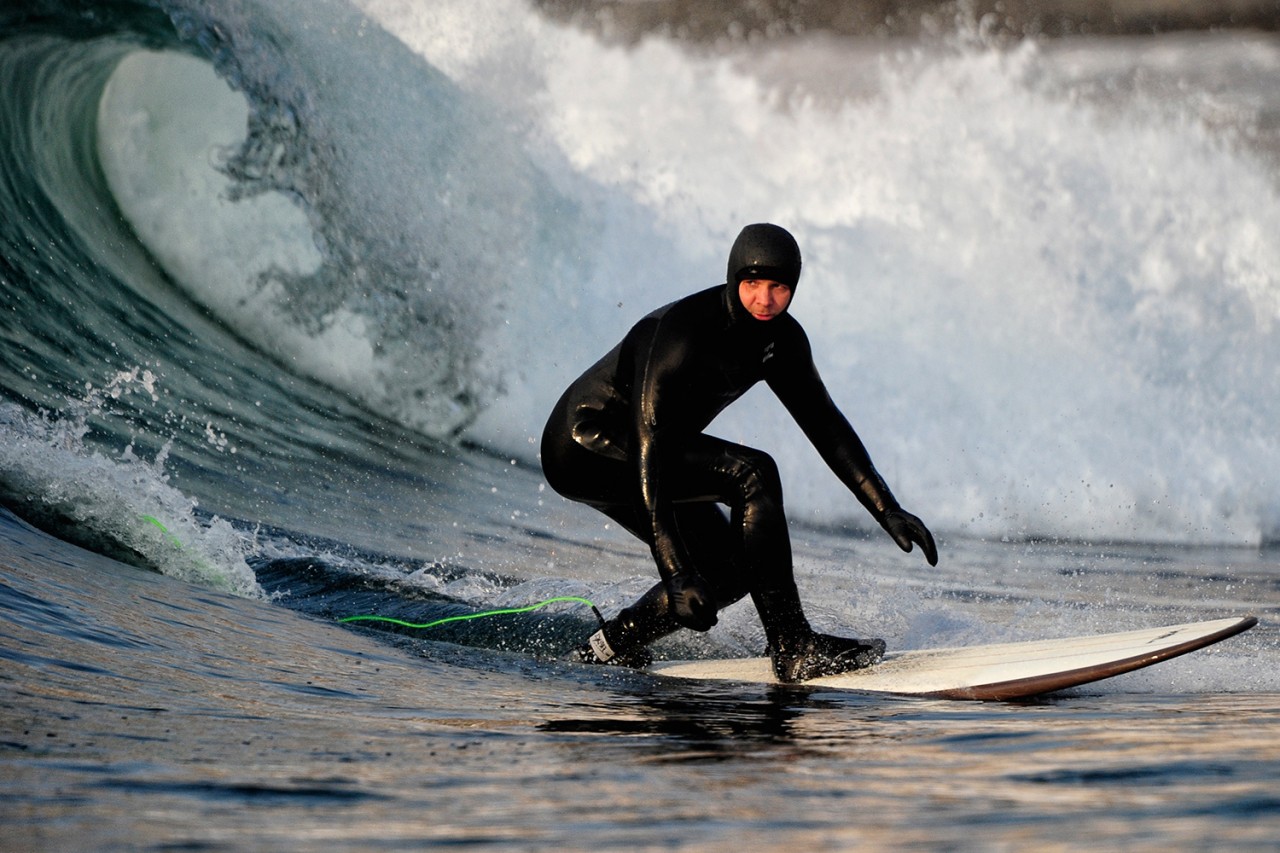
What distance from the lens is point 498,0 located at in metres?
13.8

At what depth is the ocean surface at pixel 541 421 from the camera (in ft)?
8.41

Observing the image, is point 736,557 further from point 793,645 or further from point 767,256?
point 767,256

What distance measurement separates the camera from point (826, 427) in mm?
4578

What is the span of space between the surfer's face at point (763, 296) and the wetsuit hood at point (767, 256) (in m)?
0.02

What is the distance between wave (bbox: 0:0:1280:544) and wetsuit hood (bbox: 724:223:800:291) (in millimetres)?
5256

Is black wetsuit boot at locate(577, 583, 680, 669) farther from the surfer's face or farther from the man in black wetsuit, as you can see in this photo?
the surfer's face

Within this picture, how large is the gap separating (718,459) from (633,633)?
0.69 m

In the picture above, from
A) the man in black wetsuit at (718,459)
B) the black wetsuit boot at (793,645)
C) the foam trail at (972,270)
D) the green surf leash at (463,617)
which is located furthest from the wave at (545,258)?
the black wetsuit boot at (793,645)

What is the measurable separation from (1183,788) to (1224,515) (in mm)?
9647

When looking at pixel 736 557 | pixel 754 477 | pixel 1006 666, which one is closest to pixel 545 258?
pixel 736 557

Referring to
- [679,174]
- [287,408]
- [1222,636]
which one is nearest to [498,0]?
[679,174]

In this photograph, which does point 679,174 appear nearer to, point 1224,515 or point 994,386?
point 994,386

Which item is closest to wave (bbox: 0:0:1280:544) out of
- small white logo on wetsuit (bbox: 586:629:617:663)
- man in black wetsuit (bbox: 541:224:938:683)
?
small white logo on wetsuit (bbox: 586:629:617:663)

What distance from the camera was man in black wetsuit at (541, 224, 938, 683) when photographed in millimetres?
4227
